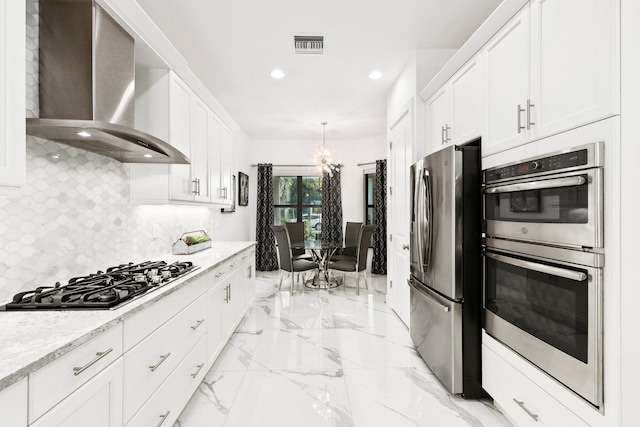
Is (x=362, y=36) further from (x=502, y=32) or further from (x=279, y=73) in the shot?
(x=502, y=32)

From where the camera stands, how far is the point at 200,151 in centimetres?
301

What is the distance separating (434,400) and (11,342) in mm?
Answer: 2184

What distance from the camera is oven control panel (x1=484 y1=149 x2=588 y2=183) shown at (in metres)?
1.25

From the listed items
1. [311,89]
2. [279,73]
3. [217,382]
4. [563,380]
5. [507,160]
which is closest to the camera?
[563,380]

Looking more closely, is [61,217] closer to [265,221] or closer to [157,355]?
[157,355]

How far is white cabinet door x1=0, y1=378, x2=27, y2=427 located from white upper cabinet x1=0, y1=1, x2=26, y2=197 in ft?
2.08

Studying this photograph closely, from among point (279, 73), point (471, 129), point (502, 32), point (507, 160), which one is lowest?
point (507, 160)

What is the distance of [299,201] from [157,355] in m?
5.20

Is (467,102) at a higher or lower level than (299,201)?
higher

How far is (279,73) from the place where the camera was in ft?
11.4

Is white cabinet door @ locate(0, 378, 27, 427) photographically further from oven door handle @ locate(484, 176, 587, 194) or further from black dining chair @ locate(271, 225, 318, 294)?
black dining chair @ locate(271, 225, 318, 294)

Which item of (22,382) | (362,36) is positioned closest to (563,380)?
(22,382)

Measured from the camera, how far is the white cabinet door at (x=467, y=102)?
6.68ft

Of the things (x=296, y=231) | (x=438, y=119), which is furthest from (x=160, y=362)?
(x=296, y=231)
